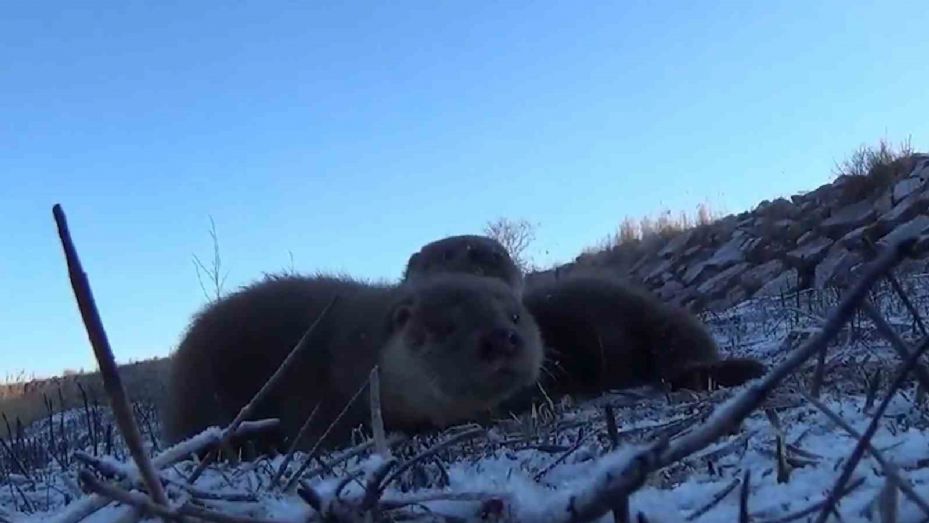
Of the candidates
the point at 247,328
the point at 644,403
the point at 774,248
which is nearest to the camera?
the point at 644,403

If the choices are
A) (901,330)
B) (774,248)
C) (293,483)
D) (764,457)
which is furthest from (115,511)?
(774,248)

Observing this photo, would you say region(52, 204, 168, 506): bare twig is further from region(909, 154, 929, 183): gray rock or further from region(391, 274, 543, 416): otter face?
region(909, 154, 929, 183): gray rock

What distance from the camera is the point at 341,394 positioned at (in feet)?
19.0

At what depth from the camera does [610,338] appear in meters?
7.00

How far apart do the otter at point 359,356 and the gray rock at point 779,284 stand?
29.6 feet

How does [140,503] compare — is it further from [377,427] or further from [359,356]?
[359,356]

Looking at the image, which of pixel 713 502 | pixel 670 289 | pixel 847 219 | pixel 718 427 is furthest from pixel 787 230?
pixel 718 427

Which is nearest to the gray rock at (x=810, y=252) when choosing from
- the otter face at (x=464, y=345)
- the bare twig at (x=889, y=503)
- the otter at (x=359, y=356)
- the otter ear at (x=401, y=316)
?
the otter at (x=359, y=356)

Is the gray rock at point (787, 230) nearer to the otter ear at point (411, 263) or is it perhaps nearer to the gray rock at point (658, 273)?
the gray rock at point (658, 273)

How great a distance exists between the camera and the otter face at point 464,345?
5441 millimetres

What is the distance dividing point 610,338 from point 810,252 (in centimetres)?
907

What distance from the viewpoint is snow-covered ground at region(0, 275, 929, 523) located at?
121 centimetres

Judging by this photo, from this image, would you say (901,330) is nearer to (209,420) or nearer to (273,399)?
(273,399)

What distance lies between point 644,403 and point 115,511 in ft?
12.8
